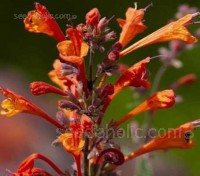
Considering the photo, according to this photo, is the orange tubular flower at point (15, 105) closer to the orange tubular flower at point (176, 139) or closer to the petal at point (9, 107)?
the petal at point (9, 107)

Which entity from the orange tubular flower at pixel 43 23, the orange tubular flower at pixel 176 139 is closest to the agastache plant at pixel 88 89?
the orange tubular flower at pixel 43 23

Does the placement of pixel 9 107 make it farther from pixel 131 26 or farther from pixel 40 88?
pixel 131 26

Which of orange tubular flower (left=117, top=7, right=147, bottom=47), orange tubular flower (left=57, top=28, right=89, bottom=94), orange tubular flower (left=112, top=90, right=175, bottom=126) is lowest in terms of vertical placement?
orange tubular flower (left=112, top=90, right=175, bottom=126)

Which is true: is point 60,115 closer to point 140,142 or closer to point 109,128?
point 109,128

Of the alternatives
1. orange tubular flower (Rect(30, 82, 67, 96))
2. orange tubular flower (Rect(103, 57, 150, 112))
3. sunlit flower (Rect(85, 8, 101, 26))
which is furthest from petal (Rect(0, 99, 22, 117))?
sunlit flower (Rect(85, 8, 101, 26))

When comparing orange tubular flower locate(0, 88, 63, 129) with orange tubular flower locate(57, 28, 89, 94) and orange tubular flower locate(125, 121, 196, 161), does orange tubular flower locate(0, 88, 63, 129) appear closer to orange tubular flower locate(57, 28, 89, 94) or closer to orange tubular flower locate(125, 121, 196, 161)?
orange tubular flower locate(57, 28, 89, 94)
